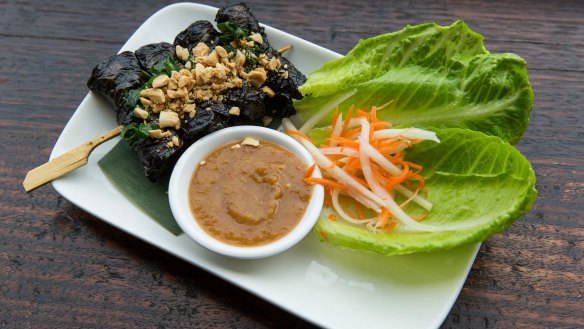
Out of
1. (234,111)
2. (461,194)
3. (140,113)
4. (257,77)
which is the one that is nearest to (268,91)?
(257,77)

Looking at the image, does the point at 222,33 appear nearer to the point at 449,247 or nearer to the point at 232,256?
the point at 232,256

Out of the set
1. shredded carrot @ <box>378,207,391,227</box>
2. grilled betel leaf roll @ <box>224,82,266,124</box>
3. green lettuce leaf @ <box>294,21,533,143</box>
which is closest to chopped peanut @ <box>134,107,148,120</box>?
grilled betel leaf roll @ <box>224,82,266,124</box>

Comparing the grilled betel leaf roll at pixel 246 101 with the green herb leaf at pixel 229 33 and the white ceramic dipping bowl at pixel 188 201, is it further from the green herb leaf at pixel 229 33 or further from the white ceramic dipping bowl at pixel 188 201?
the green herb leaf at pixel 229 33

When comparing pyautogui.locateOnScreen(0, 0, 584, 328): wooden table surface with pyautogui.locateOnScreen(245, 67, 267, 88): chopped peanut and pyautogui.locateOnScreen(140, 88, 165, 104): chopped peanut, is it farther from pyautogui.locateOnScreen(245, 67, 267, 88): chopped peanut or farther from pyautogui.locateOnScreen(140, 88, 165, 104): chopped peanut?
pyautogui.locateOnScreen(245, 67, 267, 88): chopped peanut

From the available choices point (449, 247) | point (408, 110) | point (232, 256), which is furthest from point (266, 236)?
point (408, 110)

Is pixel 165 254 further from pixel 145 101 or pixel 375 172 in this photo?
pixel 375 172

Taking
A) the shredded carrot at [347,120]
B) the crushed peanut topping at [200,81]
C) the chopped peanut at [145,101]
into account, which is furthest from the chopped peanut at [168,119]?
the shredded carrot at [347,120]
